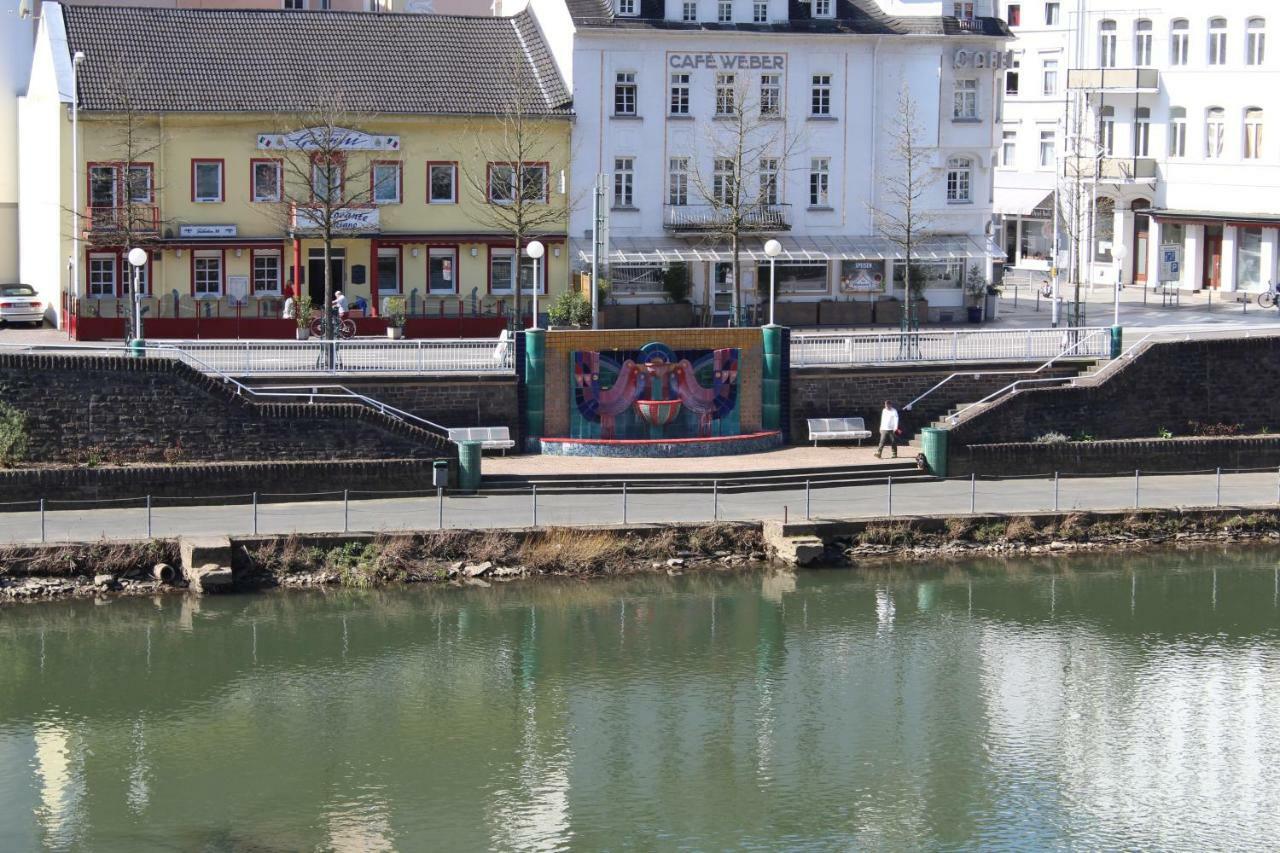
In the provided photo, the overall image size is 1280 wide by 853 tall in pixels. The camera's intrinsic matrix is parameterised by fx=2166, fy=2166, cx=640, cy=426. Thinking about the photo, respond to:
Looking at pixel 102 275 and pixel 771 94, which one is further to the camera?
pixel 771 94

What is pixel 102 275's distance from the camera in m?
54.7

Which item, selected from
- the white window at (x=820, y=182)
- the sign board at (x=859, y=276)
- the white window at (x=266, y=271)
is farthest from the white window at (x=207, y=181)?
the sign board at (x=859, y=276)

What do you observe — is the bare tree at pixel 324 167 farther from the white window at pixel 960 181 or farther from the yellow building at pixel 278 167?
the white window at pixel 960 181

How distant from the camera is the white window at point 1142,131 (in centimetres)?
7225

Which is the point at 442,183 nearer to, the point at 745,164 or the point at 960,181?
the point at 745,164

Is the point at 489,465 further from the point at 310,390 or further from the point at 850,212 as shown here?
the point at 850,212

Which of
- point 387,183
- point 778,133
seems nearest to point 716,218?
point 778,133

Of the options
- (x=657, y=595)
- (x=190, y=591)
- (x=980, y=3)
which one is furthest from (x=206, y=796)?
(x=980, y=3)

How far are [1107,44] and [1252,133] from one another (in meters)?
7.17

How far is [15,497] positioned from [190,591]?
4878 millimetres

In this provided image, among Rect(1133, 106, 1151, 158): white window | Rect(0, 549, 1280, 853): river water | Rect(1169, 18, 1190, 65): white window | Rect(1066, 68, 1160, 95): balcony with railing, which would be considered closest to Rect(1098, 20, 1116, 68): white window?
Rect(1066, 68, 1160, 95): balcony with railing

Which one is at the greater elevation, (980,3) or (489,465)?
(980,3)

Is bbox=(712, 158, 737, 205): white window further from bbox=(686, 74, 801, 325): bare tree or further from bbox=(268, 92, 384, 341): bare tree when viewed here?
bbox=(268, 92, 384, 341): bare tree

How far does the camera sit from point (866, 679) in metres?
34.0
